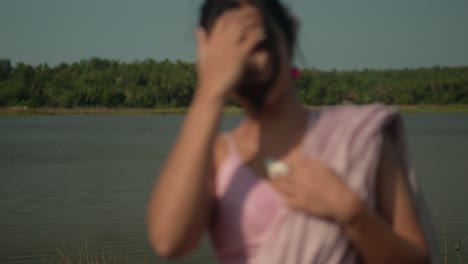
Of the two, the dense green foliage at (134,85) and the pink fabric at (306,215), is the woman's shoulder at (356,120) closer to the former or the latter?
the pink fabric at (306,215)

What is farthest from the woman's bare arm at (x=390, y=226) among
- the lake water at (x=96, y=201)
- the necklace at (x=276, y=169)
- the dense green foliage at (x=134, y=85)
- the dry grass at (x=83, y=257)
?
the dense green foliage at (x=134, y=85)

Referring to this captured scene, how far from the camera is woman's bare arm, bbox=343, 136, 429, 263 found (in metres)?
1.35

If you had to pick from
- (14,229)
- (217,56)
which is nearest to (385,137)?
(217,56)

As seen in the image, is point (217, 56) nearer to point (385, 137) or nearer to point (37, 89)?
point (385, 137)

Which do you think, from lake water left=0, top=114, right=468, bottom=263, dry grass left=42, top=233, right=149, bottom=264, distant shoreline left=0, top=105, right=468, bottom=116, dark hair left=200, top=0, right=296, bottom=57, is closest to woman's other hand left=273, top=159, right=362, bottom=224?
dark hair left=200, top=0, right=296, bottom=57

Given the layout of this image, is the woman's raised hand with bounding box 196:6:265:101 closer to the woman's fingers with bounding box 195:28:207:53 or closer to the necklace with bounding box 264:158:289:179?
the woman's fingers with bounding box 195:28:207:53

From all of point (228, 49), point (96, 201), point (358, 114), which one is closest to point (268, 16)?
point (228, 49)

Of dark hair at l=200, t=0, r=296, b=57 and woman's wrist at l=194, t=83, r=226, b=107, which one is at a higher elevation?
dark hair at l=200, t=0, r=296, b=57

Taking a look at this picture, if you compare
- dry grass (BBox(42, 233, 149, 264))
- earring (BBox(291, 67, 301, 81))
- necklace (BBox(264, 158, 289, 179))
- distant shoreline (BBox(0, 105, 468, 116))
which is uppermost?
earring (BBox(291, 67, 301, 81))

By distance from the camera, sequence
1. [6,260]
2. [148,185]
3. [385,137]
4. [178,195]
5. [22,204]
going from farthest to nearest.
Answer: [148,185] < [22,204] < [6,260] < [385,137] < [178,195]

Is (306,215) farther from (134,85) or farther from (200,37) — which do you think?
(134,85)

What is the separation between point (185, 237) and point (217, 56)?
13.4 inches

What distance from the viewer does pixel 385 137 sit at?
1451 mm

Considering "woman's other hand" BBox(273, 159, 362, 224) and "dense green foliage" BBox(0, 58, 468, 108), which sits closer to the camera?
"woman's other hand" BBox(273, 159, 362, 224)
